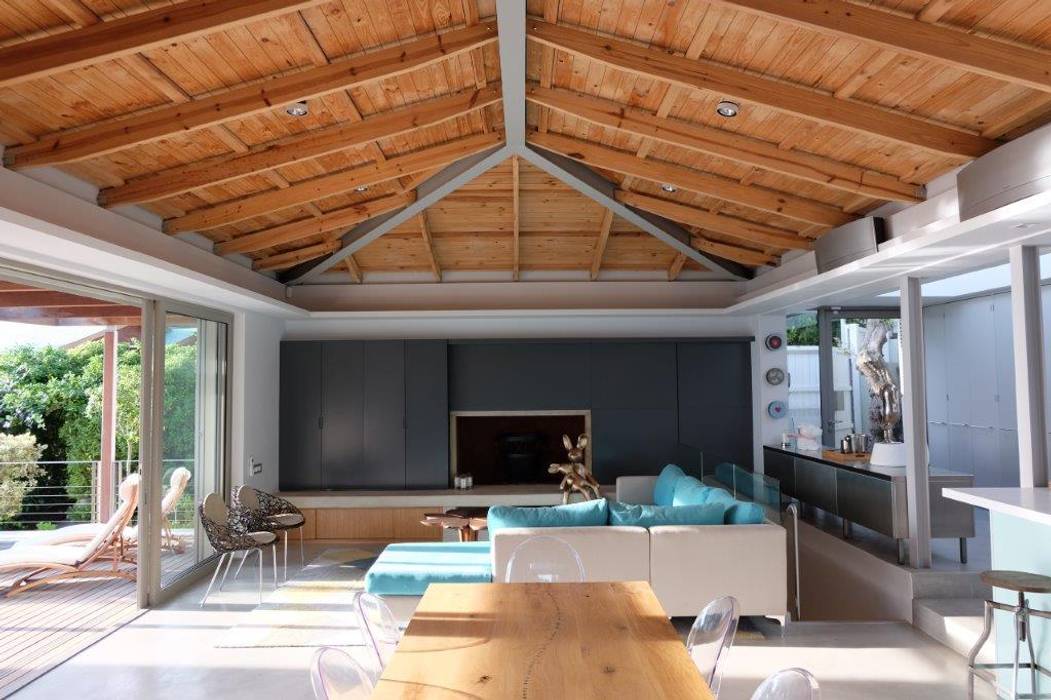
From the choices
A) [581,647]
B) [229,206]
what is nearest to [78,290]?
[229,206]

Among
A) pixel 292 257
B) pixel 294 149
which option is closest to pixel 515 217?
pixel 292 257

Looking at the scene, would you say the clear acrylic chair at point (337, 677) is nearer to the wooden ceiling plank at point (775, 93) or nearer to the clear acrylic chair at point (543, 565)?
the clear acrylic chair at point (543, 565)

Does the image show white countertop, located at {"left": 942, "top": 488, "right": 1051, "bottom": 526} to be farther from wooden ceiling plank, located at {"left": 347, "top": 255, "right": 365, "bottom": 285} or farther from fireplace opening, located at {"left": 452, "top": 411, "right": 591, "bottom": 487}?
wooden ceiling plank, located at {"left": 347, "top": 255, "right": 365, "bottom": 285}

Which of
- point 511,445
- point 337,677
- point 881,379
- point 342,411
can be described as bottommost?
point 337,677

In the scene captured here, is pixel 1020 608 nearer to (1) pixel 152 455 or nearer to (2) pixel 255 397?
(1) pixel 152 455

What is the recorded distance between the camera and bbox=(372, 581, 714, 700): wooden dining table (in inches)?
84.1

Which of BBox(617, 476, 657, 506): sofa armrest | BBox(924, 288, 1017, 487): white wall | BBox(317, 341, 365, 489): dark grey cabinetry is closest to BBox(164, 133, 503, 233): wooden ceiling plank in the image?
BBox(317, 341, 365, 489): dark grey cabinetry

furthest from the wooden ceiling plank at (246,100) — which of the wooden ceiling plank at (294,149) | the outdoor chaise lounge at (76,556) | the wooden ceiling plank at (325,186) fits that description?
the outdoor chaise lounge at (76,556)

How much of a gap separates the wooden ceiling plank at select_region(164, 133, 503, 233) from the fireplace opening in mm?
3759

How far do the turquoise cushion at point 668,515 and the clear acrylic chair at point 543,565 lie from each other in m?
1.38

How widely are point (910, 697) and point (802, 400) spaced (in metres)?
5.93

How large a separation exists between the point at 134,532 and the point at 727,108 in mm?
5968

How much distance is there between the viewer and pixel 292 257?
7926 mm

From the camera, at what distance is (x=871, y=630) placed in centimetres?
512
